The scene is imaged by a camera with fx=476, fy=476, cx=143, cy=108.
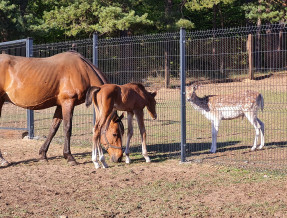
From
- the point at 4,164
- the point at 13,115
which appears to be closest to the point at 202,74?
the point at 4,164

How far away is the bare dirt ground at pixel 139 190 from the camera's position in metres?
6.12

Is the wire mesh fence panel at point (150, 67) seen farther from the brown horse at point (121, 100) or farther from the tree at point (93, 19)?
the tree at point (93, 19)

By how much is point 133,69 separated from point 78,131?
12.7 feet

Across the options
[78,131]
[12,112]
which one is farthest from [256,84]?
[12,112]

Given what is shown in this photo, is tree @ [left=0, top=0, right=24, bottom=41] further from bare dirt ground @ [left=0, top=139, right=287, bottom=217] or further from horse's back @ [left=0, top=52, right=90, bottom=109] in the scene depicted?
bare dirt ground @ [left=0, top=139, right=287, bottom=217]

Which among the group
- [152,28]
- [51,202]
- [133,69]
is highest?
[152,28]

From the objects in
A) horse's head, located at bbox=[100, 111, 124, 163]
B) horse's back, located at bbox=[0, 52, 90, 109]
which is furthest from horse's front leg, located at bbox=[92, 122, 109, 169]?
horse's back, located at bbox=[0, 52, 90, 109]

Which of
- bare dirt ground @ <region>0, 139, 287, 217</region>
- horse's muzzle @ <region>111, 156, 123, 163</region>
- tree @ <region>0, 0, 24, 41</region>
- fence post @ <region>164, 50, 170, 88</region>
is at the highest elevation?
tree @ <region>0, 0, 24, 41</region>

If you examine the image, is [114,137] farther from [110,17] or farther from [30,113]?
[110,17]

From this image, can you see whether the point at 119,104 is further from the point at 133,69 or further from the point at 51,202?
the point at 51,202

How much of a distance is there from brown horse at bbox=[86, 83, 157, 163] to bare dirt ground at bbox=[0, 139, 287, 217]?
84 centimetres

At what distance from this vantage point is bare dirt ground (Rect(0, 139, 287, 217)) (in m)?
6.12

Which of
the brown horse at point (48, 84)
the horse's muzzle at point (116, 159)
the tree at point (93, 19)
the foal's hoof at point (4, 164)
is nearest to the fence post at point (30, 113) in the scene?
the brown horse at point (48, 84)

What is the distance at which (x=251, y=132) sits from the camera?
1323cm
